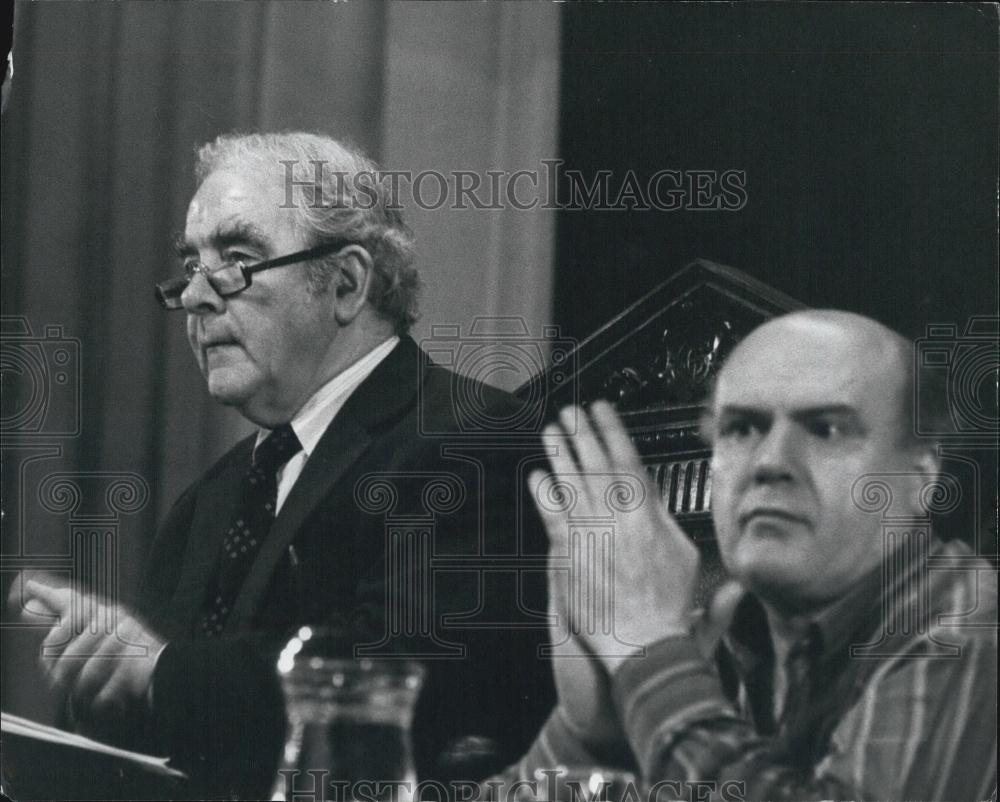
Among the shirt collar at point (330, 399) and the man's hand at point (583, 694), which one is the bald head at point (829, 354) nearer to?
the man's hand at point (583, 694)

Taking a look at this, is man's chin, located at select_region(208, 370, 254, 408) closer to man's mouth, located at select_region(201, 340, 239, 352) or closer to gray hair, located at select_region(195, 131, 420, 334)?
man's mouth, located at select_region(201, 340, 239, 352)

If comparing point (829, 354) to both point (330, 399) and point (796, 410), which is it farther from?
point (330, 399)

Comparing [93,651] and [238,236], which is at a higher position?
[238,236]

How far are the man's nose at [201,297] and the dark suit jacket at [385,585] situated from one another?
30 centimetres

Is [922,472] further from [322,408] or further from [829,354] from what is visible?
[322,408]

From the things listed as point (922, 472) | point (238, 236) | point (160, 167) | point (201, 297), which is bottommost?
point (922, 472)

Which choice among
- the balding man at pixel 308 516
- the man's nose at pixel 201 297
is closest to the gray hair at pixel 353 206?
the balding man at pixel 308 516

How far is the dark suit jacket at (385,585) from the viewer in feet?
9.37

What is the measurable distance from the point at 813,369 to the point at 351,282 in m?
0.85

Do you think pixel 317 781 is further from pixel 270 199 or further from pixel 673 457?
pixel 270 199

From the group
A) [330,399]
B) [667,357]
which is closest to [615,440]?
[667,357]

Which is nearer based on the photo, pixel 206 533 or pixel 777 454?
pixel 777 454

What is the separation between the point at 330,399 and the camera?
2.95m

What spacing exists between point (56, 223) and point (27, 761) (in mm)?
990
